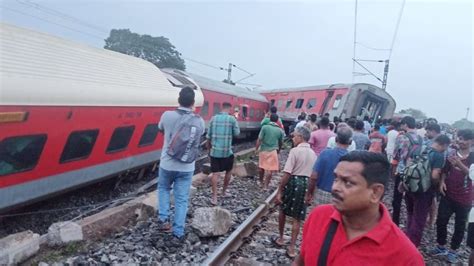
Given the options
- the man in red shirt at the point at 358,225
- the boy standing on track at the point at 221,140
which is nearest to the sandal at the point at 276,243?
the boy standing on track at the point at 221,140

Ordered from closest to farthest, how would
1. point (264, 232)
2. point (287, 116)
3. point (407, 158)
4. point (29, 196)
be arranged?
point (29, 196)
point (264, 232)
point (407, 158)
point (287, 116)

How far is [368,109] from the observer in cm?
1756

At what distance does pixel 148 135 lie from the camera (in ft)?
26.0

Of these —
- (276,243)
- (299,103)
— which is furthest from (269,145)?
(299,103)

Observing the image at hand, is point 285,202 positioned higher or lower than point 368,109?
lower

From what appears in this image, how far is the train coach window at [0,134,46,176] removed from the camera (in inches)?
173

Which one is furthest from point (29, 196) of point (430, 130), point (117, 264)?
point (430, 130)

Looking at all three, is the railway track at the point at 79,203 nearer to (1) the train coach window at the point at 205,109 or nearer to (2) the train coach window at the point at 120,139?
(2) the train coach window at the point at 120,139

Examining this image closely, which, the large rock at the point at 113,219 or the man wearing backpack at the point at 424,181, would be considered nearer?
the large rock at the point at 113,219

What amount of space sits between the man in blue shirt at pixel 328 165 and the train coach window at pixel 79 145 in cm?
354

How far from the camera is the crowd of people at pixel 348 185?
176 centimetres

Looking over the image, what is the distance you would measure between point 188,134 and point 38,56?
248 centimetres

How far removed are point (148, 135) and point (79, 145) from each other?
2.29 meters

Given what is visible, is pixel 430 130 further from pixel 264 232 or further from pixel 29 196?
pixel 29 196
